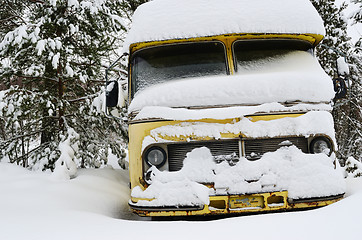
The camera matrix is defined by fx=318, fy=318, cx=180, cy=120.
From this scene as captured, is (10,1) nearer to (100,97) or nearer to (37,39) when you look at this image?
(37,39)

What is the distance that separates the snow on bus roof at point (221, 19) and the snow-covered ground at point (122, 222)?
2.06 metres

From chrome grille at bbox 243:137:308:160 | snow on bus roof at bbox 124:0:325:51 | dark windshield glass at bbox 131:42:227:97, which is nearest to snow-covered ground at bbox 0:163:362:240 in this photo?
chrome grille at bbox 243:137:308:160

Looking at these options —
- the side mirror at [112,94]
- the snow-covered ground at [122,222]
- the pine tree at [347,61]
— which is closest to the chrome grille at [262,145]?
the snow-covered ground at [122,222]

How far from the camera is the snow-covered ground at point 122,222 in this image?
7.18 feet

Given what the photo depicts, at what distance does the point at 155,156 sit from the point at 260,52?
6.08ft

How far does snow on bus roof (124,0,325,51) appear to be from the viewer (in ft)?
12.4

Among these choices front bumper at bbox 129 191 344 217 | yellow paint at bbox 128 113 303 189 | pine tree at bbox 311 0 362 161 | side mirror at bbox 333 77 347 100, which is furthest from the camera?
pine tree at bbox 311 0 362 161

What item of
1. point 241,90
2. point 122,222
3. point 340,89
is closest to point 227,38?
point 241,90

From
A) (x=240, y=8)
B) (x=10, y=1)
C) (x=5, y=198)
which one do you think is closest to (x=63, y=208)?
(x=5, y=198)

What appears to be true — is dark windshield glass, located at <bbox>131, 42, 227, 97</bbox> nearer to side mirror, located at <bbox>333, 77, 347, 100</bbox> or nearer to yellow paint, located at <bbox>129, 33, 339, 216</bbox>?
yellow paint, located at <bbox>129, 33, 339, 216</bbox>

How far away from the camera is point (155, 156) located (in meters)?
3.31

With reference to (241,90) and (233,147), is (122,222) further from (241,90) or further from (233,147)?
(241,90)

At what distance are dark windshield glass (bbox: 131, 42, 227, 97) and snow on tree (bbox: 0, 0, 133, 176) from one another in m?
2.14

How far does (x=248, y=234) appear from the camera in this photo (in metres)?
2.19
